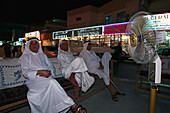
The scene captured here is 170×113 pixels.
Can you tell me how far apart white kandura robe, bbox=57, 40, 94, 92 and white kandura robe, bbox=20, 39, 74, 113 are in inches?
25.9

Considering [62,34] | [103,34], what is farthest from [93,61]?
[62,34]

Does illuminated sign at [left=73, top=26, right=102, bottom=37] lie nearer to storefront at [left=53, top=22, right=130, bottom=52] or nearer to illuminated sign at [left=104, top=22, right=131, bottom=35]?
storefront at [left=53, top=22, right=130, bottom=52]

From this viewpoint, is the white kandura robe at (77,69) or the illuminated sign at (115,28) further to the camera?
the illuminated sign at (115,28)

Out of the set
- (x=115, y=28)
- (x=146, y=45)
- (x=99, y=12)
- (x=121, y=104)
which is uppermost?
(x=99, y=12)

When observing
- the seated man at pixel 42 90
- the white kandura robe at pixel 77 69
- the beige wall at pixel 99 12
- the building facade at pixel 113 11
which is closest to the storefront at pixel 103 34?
the building facade at pixel 113 11

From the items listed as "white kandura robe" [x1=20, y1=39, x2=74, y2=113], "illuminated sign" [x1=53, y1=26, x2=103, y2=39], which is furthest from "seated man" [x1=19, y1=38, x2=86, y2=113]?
"illuminated sign" [x1=53, y1=26, x2=103, y2=39]

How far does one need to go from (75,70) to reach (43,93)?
3.07 ft

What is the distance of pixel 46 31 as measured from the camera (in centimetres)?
2012

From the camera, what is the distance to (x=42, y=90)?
2074 mm

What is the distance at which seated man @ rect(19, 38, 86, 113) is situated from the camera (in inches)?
79.0

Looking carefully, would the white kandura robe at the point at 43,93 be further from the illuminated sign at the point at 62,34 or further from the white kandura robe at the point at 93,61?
the illuminated sign at the point at 62,34

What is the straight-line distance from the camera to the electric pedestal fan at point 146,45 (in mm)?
1347

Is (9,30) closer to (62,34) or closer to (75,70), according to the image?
(62,34)

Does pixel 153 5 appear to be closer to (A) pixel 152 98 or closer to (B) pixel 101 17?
(B) pixel 101 17
